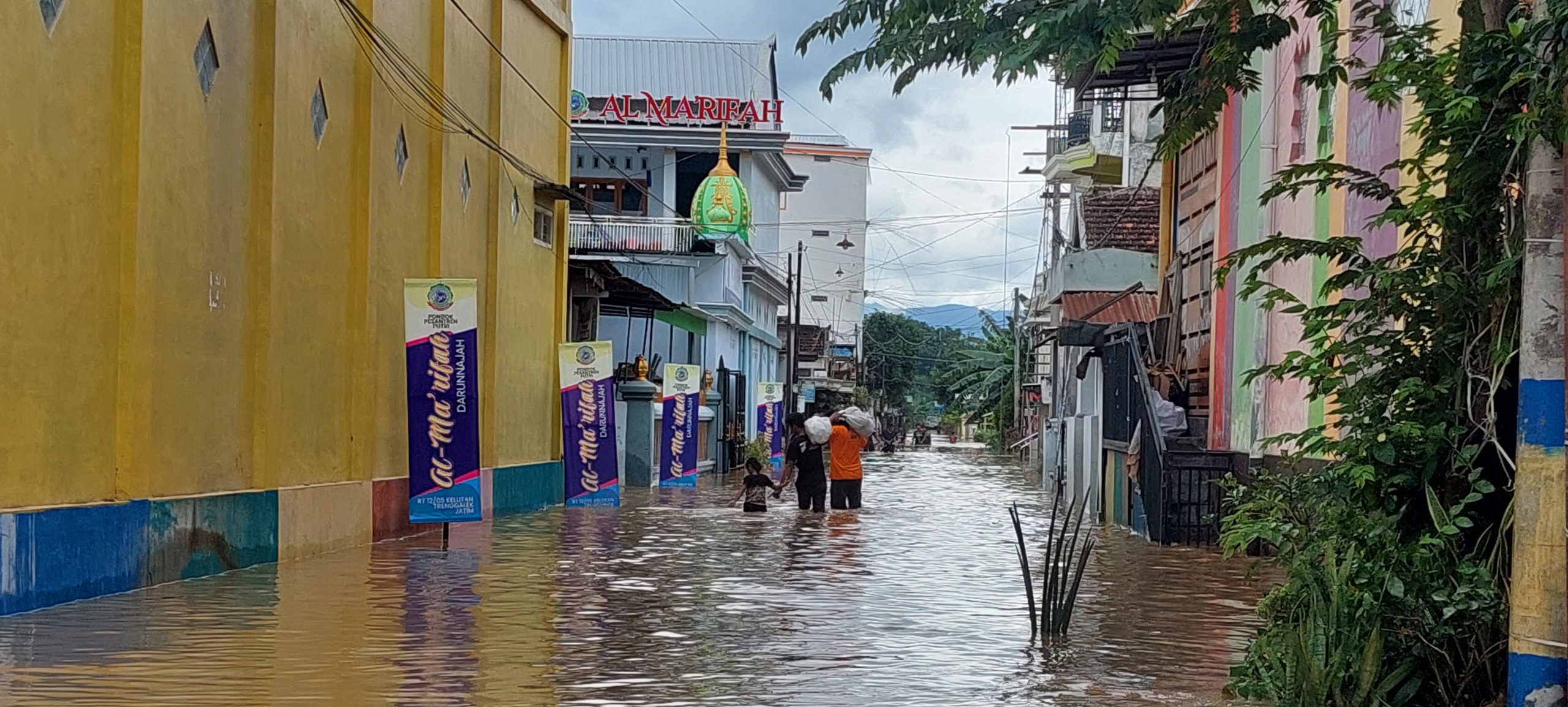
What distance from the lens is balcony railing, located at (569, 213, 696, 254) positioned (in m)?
46.1

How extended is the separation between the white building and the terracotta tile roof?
189 feet

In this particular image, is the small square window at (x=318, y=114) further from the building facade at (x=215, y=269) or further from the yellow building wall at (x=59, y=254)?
the yellow building wall at (x=59, y=254)

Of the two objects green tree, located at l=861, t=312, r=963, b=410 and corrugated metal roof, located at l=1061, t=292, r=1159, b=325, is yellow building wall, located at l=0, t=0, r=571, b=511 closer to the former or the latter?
corrugated metal roof, located at l=1061, t=292, r=1159, b=325

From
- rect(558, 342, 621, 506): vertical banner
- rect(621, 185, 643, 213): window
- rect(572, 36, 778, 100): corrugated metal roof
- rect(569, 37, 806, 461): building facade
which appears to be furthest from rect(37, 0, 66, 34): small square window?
rect(572, 36, 778, 100): corrugated metal roof

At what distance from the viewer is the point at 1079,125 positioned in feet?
161

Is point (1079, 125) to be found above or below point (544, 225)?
above

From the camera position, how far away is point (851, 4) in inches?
385

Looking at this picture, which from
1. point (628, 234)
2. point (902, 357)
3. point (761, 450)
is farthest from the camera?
point (902, 357)

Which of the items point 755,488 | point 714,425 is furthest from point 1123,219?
point 755,488

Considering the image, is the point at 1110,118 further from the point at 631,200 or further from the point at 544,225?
the point at 544,225

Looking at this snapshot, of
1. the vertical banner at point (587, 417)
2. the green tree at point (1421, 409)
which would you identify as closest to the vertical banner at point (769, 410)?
the vertical banner at point (587, 417)

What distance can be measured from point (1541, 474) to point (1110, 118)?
37.4 meters

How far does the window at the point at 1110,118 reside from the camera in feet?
140

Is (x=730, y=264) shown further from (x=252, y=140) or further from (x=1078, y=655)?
(x=1078, y=655)
